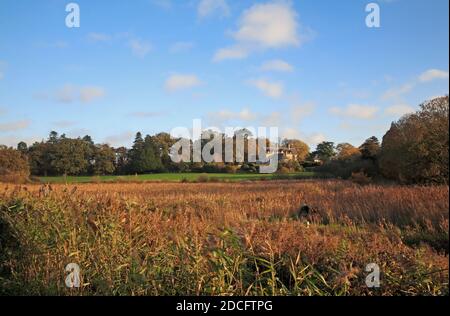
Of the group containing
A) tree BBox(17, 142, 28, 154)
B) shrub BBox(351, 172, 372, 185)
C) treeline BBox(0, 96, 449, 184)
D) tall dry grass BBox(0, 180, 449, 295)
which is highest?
tree BBox(17, 142, 28, 154)

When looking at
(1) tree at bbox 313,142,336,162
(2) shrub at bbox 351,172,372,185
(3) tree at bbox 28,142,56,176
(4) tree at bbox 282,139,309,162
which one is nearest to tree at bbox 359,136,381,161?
(2) shrub at bbox 351,172,372,185

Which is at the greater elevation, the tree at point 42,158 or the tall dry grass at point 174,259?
the tree at point 42,158

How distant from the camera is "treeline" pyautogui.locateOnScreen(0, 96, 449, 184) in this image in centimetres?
407

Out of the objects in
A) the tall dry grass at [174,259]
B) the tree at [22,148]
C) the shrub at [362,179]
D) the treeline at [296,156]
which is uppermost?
the tree at [22,148]

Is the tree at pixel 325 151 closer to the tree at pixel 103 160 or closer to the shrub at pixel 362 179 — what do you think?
the shrub at pixel 362 179

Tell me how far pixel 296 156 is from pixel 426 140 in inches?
1996

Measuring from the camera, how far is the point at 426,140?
3.99 m

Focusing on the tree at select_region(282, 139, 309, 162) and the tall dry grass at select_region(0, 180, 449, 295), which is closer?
the tall dry grass at select_region(0, 180, 449, 295)

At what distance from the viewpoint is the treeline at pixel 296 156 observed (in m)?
4.07

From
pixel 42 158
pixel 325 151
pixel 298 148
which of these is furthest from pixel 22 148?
pixel 325 151

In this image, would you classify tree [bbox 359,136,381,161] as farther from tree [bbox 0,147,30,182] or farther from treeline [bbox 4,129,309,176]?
tree [bbox 0,147,30,182]

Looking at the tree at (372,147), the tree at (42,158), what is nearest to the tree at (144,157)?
the tree at (42,158)
